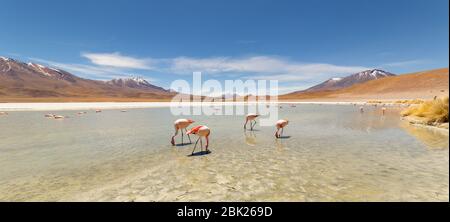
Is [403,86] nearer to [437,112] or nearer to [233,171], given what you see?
[437,112]

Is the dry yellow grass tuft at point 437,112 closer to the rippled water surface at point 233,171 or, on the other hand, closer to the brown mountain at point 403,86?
the rippled water surface at point 233,171

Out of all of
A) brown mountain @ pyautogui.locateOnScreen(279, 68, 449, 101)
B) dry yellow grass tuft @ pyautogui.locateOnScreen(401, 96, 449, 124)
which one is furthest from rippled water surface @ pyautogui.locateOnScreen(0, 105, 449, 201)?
brown mountain @ pyautogui.locateOnScreen(279, 68, 449, 101)

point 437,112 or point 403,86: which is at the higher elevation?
point 403,86

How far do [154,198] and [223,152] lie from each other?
4428 mm

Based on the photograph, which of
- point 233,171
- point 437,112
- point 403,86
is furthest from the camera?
point 403,86

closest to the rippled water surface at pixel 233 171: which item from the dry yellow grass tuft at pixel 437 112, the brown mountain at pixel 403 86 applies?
the dry yellow grass tuft at pixel 437 112

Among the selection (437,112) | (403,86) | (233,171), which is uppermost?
(403,86)

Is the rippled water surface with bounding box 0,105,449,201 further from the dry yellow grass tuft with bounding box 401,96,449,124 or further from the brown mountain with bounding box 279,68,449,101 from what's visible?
the brown mountain with bounding box 279,68,449,101

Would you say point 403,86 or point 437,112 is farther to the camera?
point 403,86

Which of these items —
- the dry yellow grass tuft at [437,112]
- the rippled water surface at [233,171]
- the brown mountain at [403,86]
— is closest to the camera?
the rippled water surface at [233,171]

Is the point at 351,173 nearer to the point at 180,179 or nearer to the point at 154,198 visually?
the point at 180,179

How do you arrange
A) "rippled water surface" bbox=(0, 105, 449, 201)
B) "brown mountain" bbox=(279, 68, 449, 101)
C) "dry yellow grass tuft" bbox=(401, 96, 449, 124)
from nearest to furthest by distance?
1. "rippled water surface" bbox=(0, 105, 449, 201)
2. "dry yellow grass tuft" bbox=(401, 96, 449, 124)
3. "brown mountain" bbox=(279, 68, 449, 101)

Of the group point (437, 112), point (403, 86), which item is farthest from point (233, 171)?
point (403, 86)
